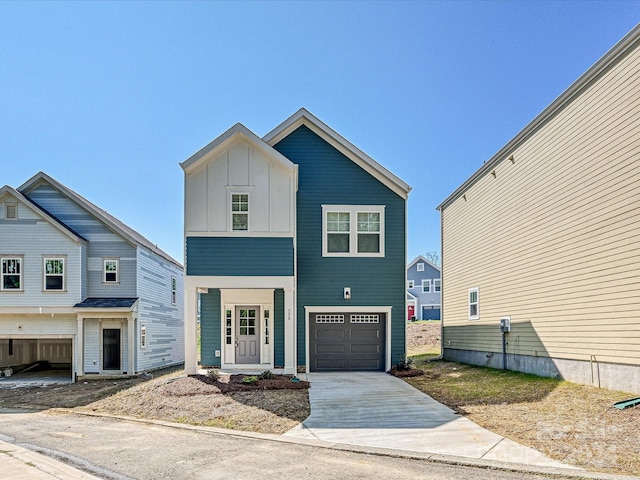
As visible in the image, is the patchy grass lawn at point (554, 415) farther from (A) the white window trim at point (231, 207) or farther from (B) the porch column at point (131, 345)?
(B) the porch column at point (131, 345)

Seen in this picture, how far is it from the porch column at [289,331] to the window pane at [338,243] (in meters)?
2.50

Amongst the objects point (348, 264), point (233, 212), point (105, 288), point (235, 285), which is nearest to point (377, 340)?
point (348, 264)

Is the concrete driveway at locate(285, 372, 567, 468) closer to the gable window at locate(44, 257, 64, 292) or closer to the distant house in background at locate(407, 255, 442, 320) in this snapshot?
the gable window at locate(44, 257, 64, 292)

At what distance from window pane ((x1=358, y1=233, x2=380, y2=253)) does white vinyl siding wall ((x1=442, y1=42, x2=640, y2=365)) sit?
411cm

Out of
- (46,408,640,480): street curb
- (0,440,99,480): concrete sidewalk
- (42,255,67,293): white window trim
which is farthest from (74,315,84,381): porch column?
(0,440,99,480): concrete sidewalk

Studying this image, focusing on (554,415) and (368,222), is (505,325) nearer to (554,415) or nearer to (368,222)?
(368,222)

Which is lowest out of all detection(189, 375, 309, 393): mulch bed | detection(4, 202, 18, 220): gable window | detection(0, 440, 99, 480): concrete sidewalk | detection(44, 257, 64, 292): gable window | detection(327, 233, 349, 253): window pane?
detection(189, 375, 309, 393): mulch bed

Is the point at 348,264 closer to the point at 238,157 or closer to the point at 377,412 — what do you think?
the point at 238,157

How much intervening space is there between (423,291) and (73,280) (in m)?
37.3

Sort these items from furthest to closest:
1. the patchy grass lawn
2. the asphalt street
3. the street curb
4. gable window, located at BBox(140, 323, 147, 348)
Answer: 1. gable window, located at BBox(140, 323, 147, 348)
2. the patchy grass lawn
3. the asphalt street
4. the street curb

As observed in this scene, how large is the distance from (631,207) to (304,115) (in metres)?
10.2

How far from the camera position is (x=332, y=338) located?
57.0 feet

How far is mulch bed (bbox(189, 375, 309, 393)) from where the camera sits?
1328 cm

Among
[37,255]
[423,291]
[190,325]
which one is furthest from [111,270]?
[423,291]
